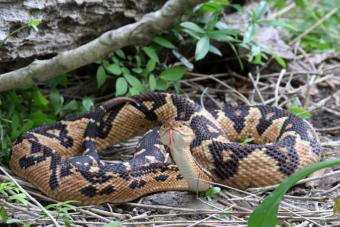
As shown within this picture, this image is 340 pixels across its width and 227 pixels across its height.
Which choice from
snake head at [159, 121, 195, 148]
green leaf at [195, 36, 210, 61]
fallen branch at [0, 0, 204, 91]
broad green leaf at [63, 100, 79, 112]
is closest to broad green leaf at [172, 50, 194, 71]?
green leaf at [195, 36, 210, 61]

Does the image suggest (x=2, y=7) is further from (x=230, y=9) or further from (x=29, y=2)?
(x=230, y=9)

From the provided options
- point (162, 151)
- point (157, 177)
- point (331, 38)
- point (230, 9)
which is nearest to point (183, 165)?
point (157, 177)

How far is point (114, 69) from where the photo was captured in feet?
16.8

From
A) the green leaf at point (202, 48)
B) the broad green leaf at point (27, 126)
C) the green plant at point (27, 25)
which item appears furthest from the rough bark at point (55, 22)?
the green leaf at point (202, 48)

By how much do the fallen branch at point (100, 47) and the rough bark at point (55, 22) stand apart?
29cm

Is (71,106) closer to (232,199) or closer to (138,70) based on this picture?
(138,70)

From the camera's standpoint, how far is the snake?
3.98 m

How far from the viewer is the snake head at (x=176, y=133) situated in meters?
3.68

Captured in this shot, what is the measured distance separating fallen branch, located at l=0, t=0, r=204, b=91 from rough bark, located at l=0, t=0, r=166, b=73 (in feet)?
0.94

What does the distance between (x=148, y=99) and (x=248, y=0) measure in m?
2.34

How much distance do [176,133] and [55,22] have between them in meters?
1.69

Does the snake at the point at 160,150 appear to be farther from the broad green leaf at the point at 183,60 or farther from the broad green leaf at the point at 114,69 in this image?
the broad green leaf at the point at 183,60

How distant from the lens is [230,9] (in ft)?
21.8

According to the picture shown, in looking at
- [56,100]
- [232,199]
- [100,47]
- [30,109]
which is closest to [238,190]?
[232,199]
